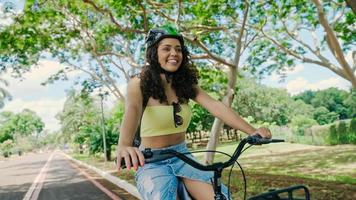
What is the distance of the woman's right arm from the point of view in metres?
2.22

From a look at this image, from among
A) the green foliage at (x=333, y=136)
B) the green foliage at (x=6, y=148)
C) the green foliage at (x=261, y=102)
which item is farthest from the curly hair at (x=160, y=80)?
the green foliage at (x=6, y=148)

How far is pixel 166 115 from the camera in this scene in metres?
2.78

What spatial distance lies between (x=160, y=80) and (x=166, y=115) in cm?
25

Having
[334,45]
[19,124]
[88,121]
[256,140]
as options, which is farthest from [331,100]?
[256,140]

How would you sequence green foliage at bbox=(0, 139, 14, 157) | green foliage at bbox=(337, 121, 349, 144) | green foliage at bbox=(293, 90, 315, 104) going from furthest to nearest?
green foliage at bbox=(293, 90, 315, 104), green foliage at bbox=(0, 139, 14, 157), green foliage at bbox=(337, 121, 349, 144)

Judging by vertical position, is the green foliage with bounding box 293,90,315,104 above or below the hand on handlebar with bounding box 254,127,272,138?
above

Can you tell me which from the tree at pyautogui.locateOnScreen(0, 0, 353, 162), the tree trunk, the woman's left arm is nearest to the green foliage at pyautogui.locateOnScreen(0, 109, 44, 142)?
the tree at pyautogui.locateOnScreen(0, 0, 353, 162)

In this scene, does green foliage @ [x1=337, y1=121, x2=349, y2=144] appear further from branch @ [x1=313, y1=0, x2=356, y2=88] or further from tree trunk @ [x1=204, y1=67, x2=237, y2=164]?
tree trunk @ [x1=204, y1=67, x2=237, y2=164]

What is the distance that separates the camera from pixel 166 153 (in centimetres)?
236

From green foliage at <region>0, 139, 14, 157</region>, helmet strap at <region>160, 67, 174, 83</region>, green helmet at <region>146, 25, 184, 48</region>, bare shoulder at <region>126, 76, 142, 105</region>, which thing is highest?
green foliage at <region>0, 139, 14, 157</region>

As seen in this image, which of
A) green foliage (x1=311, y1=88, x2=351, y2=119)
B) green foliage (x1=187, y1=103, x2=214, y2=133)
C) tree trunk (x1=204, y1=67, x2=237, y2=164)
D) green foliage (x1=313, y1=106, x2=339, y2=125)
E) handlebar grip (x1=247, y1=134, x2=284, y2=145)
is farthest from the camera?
green foliage (x1=311, y1=88, x2=351, y2=119)

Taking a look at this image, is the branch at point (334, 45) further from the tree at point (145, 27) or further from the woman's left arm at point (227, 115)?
the woman's left arm at point (227, 115)

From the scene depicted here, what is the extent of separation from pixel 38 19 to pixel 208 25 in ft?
17.8

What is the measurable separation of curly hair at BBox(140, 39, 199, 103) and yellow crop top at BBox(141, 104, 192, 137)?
7cm
